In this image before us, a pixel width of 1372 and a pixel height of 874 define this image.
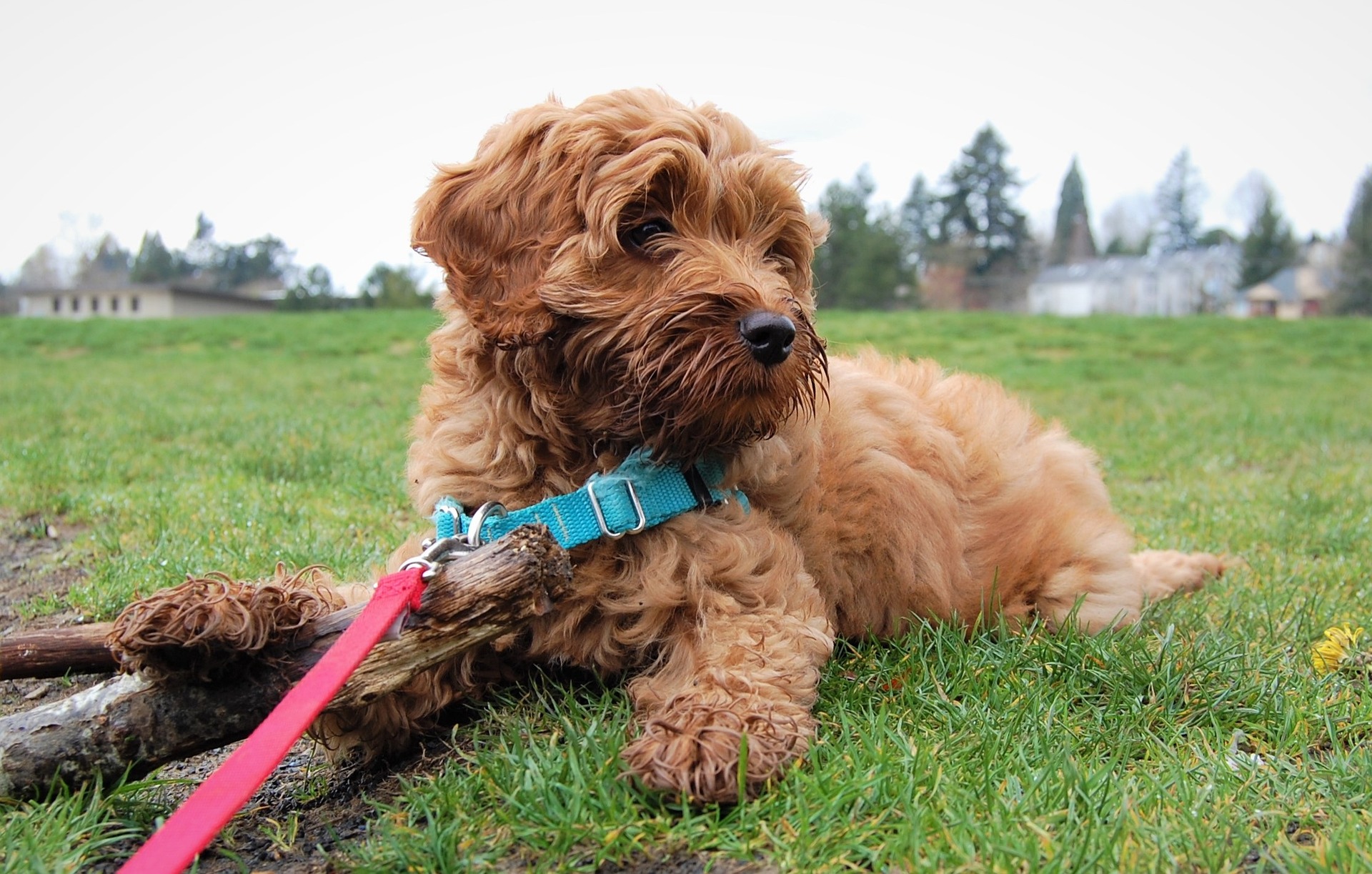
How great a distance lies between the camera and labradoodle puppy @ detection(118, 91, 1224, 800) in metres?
2.70

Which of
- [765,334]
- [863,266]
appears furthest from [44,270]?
[765,334]

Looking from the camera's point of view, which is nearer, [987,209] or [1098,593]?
[1098,593]

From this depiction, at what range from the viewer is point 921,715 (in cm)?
297

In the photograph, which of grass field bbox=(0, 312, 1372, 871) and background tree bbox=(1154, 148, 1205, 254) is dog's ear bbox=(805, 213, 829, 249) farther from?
background tree bbox=(1154, 148, 1205, 254)

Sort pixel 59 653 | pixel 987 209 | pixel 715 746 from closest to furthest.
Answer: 1. pixel 715 746
2. pixel 59 653
3. pixel 987 209

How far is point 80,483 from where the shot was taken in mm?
6312

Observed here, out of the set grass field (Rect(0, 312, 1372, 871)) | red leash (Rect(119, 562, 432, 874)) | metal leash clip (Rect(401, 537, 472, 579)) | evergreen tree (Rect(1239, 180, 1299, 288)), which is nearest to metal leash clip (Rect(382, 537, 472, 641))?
metal leash clip (Rect(401, 537, 472, 579))

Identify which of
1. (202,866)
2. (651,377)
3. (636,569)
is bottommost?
(202,866)

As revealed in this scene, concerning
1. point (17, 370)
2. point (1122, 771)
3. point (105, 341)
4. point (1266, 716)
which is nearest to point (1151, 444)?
point (1266, 716)

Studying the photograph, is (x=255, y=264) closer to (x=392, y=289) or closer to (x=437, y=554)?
(x=392, y=289)

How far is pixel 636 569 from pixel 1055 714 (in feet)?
4.20

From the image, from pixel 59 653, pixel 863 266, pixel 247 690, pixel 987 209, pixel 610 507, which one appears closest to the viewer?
pixel 247 690

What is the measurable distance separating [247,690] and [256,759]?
61 cm

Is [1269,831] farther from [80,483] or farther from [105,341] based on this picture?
[105,341]
